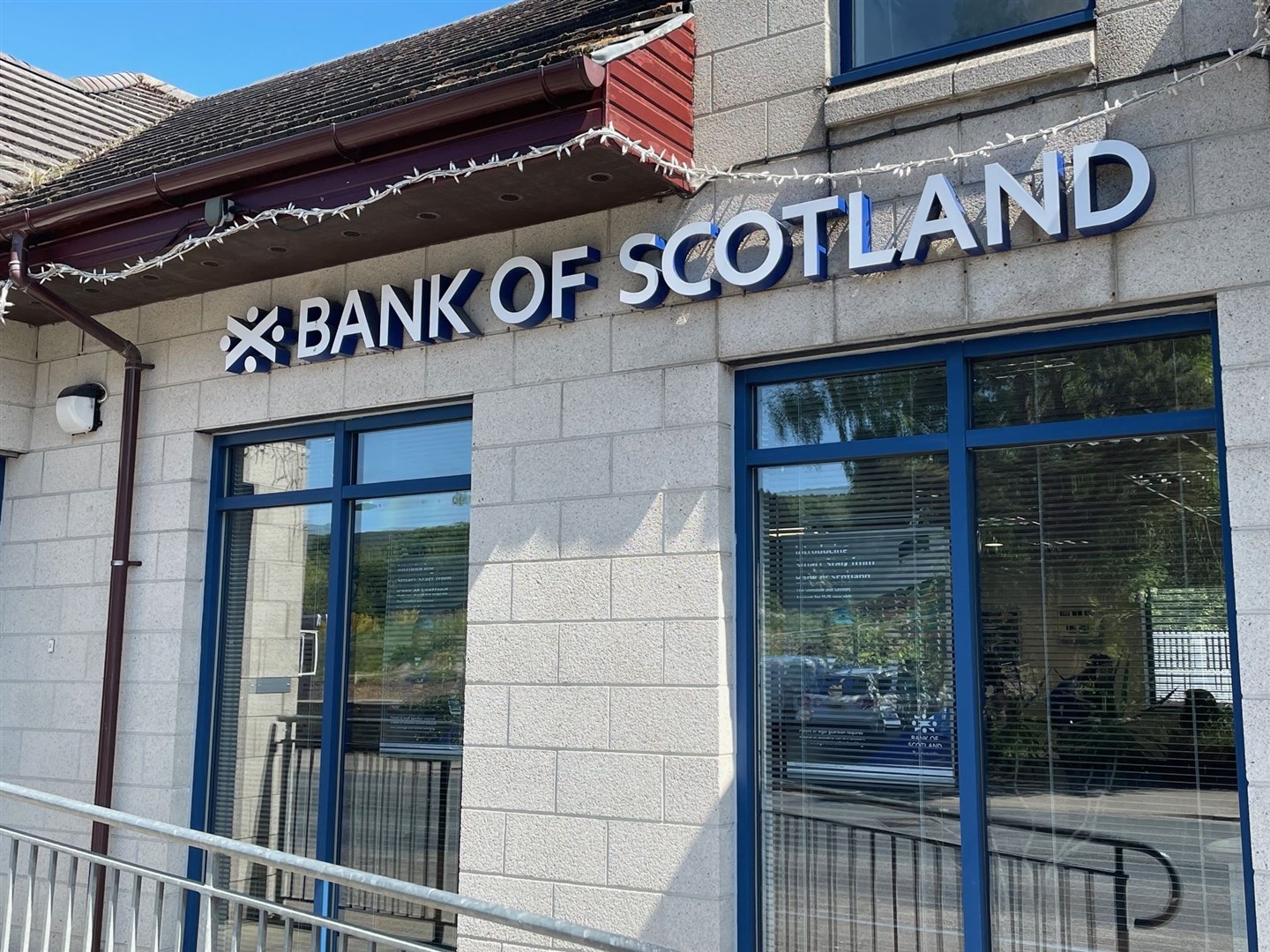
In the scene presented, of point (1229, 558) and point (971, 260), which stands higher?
point (971, 260)

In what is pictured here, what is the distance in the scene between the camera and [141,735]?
7.11 meters

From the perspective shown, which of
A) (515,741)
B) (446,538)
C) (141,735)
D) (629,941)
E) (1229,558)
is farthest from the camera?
(141,735)

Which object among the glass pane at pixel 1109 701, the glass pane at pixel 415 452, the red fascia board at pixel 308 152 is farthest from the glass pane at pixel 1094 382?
the glass pane at pixel 415 452

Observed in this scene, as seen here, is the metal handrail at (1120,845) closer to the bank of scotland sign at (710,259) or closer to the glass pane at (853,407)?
the glass pane at (853,407)

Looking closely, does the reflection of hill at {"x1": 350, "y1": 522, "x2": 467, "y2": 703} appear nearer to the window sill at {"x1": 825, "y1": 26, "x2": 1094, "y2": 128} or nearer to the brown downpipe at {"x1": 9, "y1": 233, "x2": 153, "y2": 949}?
the brown downpipe at {"x1": 9, "y1": 233, "x2": 153, "y2": 949}

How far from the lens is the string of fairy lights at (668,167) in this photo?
4.61 m

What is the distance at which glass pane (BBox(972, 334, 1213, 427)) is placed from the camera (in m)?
4.66

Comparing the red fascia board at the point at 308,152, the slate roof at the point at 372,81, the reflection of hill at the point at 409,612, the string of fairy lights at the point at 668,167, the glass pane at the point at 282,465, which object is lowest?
the reflection of hill at the point at 409,612

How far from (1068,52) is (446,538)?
3576 mm

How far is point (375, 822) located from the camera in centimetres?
644

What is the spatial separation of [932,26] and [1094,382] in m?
1.69

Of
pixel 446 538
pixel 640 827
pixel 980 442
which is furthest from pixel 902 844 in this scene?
pixel 446 538

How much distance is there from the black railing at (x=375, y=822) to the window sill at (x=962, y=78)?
3.51 metres

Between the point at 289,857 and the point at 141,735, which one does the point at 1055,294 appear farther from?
the point at 141,735
